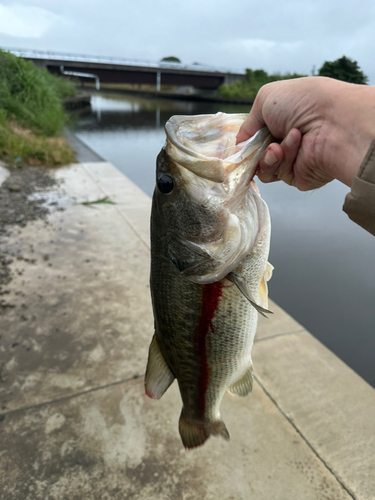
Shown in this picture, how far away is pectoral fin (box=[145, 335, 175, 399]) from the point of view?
54.8 inches

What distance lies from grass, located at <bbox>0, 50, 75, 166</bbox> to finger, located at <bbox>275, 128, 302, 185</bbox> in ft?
27.3

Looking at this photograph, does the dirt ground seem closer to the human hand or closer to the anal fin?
the anal fin

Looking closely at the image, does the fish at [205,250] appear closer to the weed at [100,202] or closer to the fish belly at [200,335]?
the fish belly at [200,335]

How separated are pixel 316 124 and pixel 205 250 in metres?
0.61

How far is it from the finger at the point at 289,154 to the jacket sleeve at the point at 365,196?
0.32 metres

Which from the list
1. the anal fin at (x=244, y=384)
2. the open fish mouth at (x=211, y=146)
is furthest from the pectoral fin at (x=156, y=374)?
the open fish mouth at (x=211, y=146)

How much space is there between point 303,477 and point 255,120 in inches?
78.1

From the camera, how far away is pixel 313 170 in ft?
4.62

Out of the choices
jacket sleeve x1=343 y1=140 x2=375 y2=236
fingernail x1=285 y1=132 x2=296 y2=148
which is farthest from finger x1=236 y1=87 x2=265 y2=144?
jacket sleeve x1=343 y1=140 x2=375 y2=236

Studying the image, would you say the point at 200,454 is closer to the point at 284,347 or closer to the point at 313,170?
the point at 284,347

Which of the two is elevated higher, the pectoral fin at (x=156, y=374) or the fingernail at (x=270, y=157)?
the fingernail at (x=270, y=157)

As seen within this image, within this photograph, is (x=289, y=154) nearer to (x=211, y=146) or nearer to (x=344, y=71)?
(x=211, y=146)

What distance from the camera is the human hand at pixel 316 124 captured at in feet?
3.59

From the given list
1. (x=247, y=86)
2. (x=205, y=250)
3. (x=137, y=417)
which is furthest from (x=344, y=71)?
(x=247, y=86)
